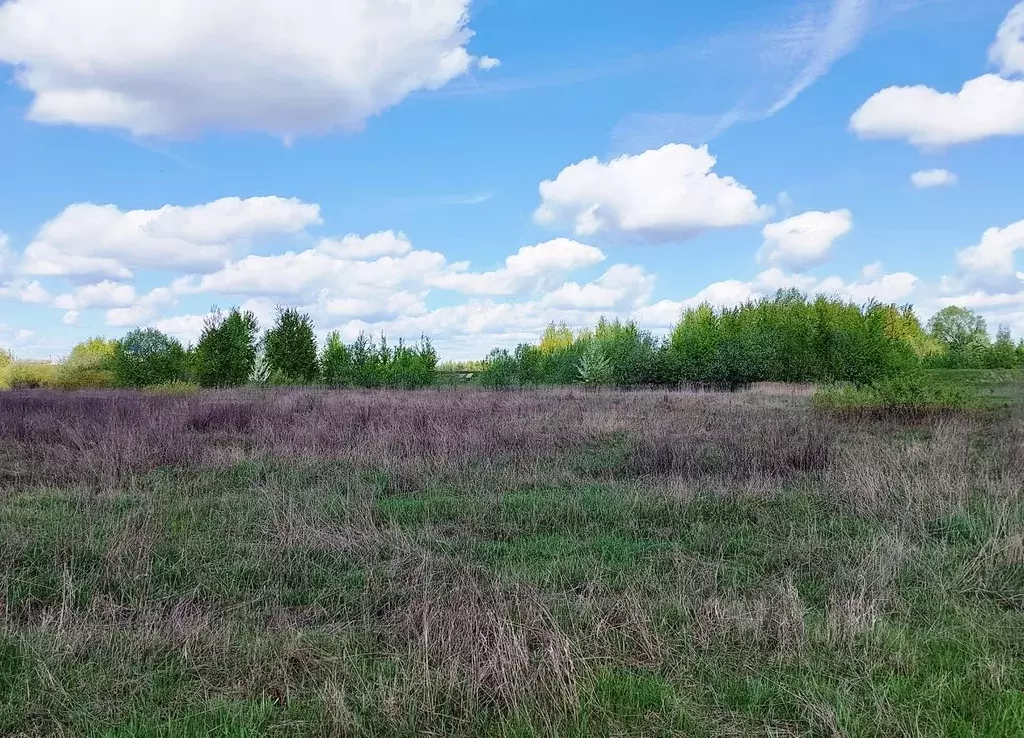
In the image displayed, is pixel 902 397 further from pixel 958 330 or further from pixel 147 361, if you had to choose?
pixel 958 330

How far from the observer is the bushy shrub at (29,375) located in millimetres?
39938

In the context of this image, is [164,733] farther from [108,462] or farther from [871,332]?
[871,332]

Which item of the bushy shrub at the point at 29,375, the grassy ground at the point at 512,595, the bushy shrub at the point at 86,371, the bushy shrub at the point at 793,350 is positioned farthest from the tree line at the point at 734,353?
the grassy ground at the point at 512,595

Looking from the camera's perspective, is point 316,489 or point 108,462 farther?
point 108,462

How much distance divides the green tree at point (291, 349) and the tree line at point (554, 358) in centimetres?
5

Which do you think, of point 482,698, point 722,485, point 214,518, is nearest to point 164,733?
point 482,698

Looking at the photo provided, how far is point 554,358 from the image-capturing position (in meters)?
44.6

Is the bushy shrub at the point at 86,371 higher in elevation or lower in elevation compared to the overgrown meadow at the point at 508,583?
higher

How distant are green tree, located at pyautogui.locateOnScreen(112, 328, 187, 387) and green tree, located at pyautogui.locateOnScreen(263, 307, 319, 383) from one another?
19.0 ft

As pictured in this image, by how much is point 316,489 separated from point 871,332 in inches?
1440

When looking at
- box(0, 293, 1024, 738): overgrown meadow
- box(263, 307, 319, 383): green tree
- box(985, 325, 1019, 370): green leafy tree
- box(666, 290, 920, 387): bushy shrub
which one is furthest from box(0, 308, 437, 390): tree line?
box(985, 325, 1019, 370): green leafy tree

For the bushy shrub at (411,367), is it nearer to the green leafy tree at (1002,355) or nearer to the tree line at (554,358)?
the tree line at (554,358)

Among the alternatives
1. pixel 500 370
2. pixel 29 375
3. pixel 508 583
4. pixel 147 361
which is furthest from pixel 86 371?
pixel 508 583

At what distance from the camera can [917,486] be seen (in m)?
7.46
